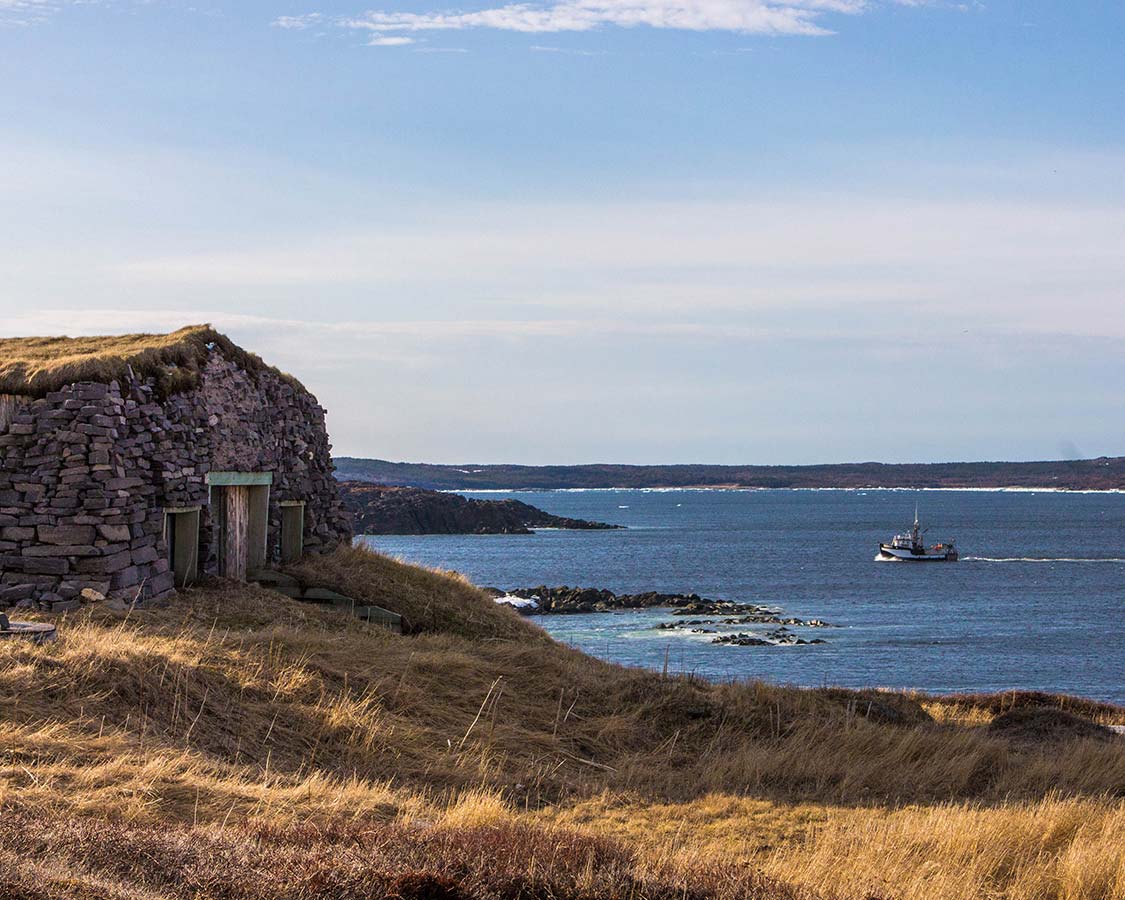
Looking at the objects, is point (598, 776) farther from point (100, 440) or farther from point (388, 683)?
point (100, 440)

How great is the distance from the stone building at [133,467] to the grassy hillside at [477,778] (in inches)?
44.0

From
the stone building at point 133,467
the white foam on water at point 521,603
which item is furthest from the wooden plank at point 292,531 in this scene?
the white foam on water at point 521,603

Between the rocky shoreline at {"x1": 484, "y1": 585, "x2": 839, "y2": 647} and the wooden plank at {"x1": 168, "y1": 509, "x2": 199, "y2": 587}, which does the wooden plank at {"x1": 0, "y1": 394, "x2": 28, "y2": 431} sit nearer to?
the wooden plank at {"x1": 168, "y1": 509, "x2": 199, "y2": 587}

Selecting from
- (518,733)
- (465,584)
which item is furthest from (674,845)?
(465,584)

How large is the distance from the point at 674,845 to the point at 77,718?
5375mm

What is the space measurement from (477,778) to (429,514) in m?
131

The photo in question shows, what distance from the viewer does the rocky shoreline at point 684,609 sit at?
2073 inches

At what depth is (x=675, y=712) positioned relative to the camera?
50.3ft

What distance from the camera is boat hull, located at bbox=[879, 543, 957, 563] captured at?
319ft

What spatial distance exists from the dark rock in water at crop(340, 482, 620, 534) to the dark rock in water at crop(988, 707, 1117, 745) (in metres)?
117

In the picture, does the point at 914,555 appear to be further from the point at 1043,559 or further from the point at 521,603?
the point at 521,603

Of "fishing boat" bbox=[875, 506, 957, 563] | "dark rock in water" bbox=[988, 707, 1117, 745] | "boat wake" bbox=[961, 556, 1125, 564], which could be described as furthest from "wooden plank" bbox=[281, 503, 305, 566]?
"boat wake" bbox=[961, 556, 1125, 564]

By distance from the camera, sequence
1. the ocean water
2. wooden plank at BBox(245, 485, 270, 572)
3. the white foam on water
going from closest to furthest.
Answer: wooden plank at BBox(245, 485, 270, 572)
the ocean water
the white foam on water

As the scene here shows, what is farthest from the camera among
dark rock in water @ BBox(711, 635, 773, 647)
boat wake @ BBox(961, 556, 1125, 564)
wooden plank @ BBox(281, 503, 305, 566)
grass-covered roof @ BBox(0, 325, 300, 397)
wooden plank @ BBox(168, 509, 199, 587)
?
boat wake @ BBox(961, 556, 1125, 564)
